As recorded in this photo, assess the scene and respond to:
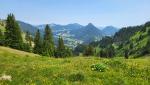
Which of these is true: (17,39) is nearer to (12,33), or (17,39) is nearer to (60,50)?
(12,33)

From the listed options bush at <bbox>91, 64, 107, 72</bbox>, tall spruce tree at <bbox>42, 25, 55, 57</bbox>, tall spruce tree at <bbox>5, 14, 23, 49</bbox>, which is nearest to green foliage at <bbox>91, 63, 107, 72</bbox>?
bush at <bbox>91, 64, 107, 72</bbox>

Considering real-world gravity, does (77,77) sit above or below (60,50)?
below

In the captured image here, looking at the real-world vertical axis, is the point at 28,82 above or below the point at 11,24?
below

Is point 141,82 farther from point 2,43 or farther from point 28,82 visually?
point 2,43

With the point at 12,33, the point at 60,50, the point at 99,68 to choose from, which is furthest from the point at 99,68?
the point at 60,50

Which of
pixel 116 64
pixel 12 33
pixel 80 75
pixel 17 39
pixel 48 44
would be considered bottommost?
pixel 80 75

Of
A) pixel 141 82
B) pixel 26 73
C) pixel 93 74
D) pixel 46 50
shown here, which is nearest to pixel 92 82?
pixel 93 74

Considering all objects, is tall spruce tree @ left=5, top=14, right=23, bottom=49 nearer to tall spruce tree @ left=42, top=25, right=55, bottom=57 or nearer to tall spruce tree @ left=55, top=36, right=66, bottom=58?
tall spruce tree @ left=42, top=25, right=55, bottom=57

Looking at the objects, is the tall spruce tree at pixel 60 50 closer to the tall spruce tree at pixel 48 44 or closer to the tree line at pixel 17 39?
the tall spruce tree at pixel 48 44

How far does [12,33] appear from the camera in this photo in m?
112

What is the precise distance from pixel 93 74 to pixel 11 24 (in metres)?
96.2

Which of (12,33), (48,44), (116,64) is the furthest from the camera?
(48,44)

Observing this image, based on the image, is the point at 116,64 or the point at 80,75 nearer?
the point at 80,75

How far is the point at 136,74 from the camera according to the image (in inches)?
782
